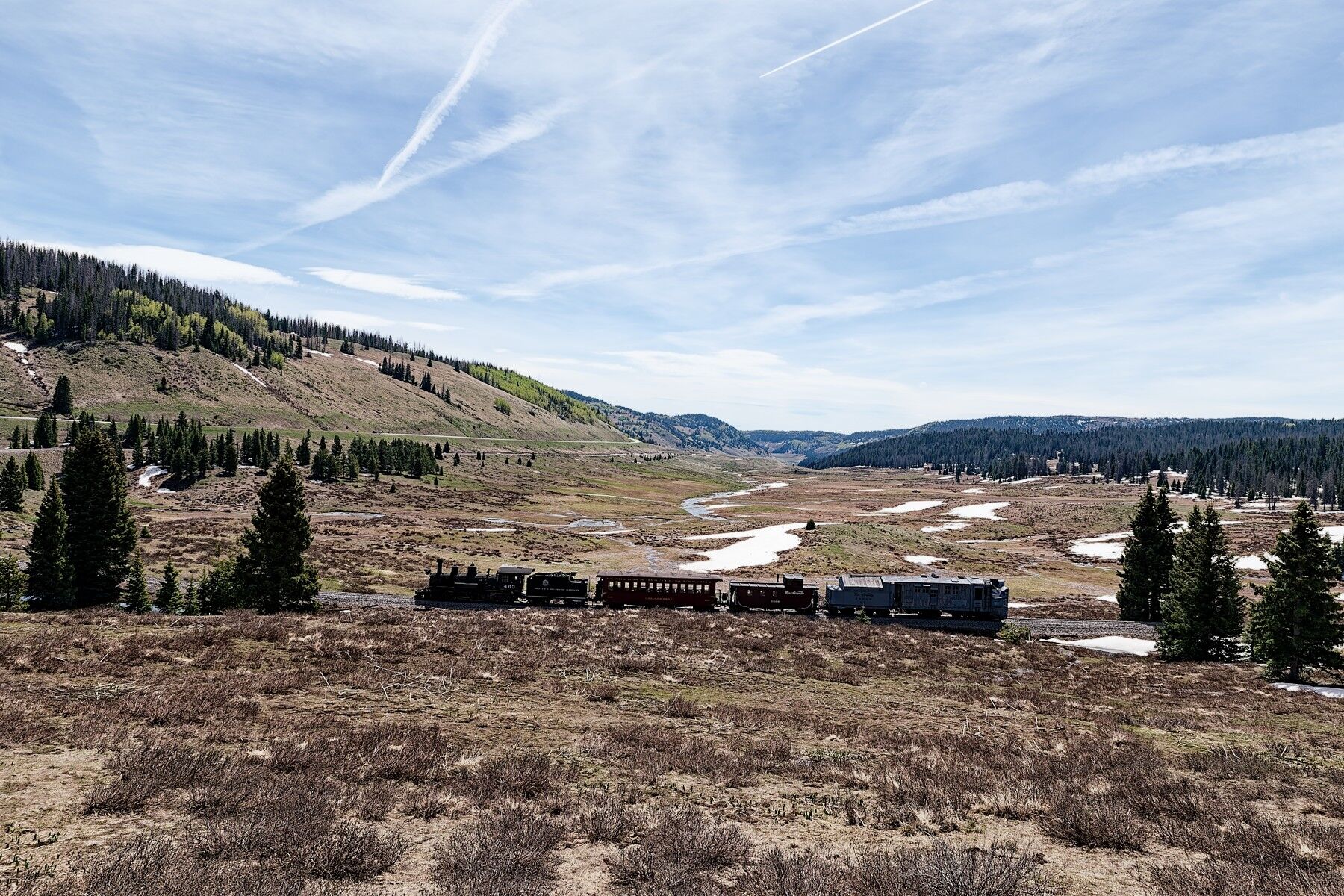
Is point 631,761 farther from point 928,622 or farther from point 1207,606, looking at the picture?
point 1207,606

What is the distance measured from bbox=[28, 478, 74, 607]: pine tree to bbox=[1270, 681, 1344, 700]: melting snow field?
6601cm

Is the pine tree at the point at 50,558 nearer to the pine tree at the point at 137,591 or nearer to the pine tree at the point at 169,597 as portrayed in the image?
the pine tree at the point at 137,591

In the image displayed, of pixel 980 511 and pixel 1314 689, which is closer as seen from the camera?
pixel 1314 689

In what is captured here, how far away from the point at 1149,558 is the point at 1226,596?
1376cm

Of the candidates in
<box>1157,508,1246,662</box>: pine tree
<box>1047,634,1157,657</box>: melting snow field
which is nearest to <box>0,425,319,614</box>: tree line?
<box>1047,634,1157,657</box>: melting snow field

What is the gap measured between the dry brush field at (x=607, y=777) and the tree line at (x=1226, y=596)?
5133 mm

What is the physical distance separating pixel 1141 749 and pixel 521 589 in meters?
39.0

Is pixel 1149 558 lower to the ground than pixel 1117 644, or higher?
higher

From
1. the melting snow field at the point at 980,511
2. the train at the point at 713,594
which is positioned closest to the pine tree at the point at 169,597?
the train at the point at 713,594

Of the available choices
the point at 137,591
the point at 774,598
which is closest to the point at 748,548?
the point at 774,598

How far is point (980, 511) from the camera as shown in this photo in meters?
→ 156

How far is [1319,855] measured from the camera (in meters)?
11.4

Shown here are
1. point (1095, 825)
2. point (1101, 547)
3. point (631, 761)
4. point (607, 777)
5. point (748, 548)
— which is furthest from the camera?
point (1101, 547)

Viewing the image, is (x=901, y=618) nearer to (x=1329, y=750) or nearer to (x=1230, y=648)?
(x=1230, y=648)
